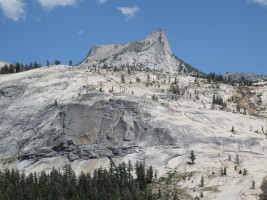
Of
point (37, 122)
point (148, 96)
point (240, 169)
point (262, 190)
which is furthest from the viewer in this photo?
point (148, 96)

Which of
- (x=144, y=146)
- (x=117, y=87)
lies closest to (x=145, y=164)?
(x=144, y=146)

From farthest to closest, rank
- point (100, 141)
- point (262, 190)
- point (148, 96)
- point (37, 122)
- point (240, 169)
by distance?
point (148, 96), point (37, 122), point (100, 141), point (240, 169), point (262, 190)

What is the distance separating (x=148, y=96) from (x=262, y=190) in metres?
76.2

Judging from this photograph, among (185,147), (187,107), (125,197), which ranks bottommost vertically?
(125,197)

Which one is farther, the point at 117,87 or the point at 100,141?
the point at 117,87

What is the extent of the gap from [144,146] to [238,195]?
4211cm

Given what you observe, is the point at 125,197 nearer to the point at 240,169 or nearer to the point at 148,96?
the point at 240,169

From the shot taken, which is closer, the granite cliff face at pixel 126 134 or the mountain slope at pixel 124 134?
the granite cliff face at pixel 126 134

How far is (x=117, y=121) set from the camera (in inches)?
6806

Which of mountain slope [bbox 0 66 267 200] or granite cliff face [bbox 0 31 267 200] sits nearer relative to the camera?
granite cliff face [bbox 0 31 267 200]

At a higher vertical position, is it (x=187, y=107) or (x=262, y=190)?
(x=187, y=107)

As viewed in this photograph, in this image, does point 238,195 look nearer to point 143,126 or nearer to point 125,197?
point 125,197

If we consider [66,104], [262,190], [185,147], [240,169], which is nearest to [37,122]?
[66,104]

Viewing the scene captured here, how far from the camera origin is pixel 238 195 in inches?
5020
